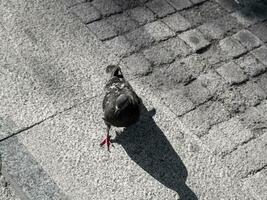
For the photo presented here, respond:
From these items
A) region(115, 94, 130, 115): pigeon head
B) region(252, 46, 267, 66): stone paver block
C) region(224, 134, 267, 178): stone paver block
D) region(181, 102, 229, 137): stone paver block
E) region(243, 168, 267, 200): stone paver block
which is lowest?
region(243, 168, 267, 200): stone paver block

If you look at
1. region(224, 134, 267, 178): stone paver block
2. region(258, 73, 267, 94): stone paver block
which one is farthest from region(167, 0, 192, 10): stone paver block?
region(224, 134, 267, 178): stone paver block

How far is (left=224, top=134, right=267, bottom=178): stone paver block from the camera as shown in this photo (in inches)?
202

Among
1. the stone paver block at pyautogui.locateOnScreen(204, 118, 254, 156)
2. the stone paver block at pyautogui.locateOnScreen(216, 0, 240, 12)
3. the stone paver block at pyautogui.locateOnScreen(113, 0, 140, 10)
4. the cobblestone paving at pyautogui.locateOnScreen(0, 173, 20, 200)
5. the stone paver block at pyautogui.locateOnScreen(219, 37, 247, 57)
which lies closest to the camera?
the cobblestone paving at pyautogui.locateOnScreen(0, 173, 20, 200)

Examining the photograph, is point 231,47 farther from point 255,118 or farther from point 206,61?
point 255,118

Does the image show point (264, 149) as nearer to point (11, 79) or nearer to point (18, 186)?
point (18, 186)

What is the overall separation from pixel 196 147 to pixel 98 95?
1.35 meters

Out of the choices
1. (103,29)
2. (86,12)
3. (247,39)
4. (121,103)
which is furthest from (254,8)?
(121,103)

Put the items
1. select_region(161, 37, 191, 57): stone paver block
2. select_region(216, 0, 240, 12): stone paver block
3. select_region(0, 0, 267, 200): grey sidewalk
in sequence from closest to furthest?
select_region(0, 0, 267, 200): grey sidewalk → select_region(161, 37, 191, 57): stone paver block → select_region(216, 0, 240, 12): stone paver block

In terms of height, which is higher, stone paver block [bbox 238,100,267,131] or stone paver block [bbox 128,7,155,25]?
stone paver block [bbox 128,7,155,25]

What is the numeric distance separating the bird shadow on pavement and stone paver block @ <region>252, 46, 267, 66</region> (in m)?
1.87

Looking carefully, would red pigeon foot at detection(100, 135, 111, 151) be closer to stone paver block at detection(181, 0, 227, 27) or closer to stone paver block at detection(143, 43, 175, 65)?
stone paver block at detection(143, 43, 175, 65)

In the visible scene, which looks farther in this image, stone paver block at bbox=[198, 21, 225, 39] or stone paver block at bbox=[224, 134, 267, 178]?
stone paver block at bbox=[198, 21, 225, 39]

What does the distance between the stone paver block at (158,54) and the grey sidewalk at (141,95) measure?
0.05 feet

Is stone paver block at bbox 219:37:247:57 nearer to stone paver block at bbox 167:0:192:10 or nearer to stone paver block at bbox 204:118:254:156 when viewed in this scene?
stone paver block at bbox 167:0:192:10
